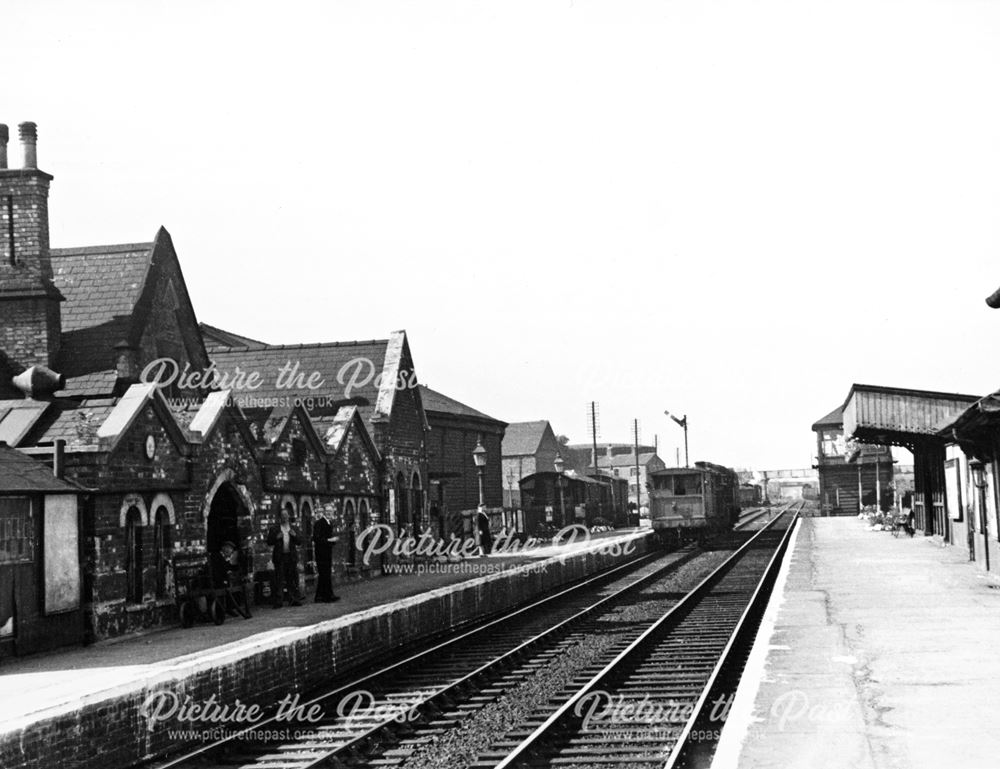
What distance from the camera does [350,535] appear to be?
24172 millimetres

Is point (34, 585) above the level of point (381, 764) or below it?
above

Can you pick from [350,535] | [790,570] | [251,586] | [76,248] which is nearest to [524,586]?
[350,535]

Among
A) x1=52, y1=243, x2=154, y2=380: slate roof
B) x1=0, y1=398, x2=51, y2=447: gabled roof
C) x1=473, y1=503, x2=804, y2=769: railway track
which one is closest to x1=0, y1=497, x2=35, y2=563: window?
x1=0, y1=398, x2=51, y2=447: gabled roof

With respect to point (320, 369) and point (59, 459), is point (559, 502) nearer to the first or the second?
point (320, 369)

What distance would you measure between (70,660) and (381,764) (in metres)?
5.14

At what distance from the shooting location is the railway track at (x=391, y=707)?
32.9 feet

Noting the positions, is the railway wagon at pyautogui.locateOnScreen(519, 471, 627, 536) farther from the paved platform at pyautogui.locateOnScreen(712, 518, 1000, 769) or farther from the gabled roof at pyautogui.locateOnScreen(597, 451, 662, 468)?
the gabled roof at pyautogui.locateOnScreen(597, 451, 662, 468)

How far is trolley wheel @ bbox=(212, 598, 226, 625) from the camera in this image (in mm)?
16438

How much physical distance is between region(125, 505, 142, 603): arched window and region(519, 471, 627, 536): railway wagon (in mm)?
29079

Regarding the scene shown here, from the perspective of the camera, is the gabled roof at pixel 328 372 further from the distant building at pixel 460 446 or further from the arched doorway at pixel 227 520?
the distant building at pixel 460 446

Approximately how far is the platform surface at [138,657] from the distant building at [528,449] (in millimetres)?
59088

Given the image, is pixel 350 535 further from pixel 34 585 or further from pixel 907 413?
pixel 907 413

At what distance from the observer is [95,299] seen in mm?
21312

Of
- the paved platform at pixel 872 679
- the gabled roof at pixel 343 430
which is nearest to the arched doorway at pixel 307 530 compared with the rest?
the gabled roof at pixel 343 430
